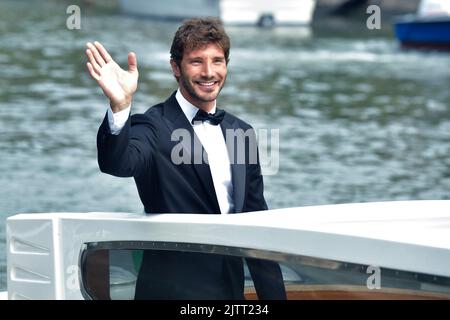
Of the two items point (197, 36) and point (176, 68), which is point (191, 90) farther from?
point (197, 36)

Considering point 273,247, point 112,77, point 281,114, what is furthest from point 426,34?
point 273,247

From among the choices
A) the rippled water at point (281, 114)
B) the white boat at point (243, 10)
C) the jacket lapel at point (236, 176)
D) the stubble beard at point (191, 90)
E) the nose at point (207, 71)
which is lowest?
the rippled water at point (281, 114)

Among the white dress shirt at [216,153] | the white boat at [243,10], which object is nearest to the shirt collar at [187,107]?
the white dress shirt at [216,153]

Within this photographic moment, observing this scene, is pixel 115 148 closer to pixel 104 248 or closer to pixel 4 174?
pixel 104 248

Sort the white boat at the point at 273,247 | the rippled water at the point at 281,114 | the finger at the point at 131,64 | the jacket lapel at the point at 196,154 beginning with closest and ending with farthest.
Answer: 1. the white boat at the point at 273,247
2. the finger at the point at 131,64
3. the jacket lapel at the point at 196,154
4. the rippled water at the point at 281,114

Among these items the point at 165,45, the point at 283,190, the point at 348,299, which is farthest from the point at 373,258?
the point at 165,45

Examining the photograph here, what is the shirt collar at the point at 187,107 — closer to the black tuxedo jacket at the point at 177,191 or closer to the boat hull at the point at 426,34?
the black tuxedo jacket at the point at 177,191

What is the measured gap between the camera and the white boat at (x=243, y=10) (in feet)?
152

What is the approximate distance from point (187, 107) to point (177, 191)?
33 centimetres

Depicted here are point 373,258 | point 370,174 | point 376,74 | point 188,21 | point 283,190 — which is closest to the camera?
point 373,258

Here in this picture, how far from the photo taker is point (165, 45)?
33.8m

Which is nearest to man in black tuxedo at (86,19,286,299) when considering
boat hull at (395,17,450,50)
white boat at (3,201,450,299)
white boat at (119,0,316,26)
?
white boat at (3,201,450,299)

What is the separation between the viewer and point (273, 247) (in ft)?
12.0

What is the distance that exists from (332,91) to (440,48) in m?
11.3
